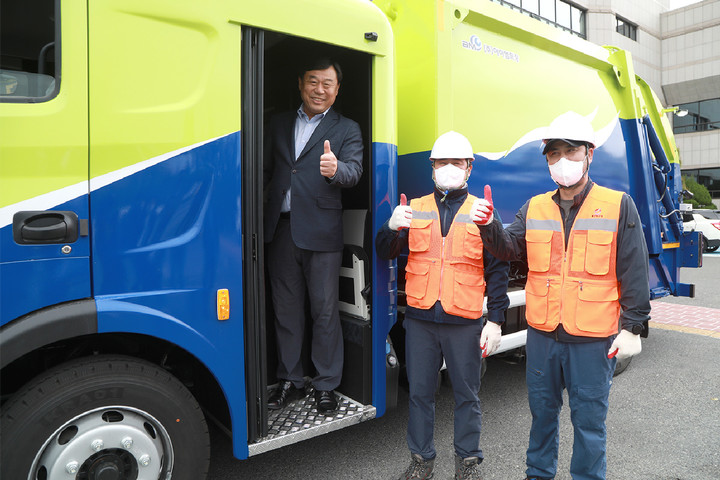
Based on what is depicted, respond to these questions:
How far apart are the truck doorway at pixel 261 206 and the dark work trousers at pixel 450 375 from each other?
0.27 m

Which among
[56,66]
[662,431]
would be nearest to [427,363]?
[662,431]

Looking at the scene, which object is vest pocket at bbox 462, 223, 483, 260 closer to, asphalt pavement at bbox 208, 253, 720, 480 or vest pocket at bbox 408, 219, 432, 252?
vest pocket at bbox 408, 219, 432, 252

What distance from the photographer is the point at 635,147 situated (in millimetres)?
4977

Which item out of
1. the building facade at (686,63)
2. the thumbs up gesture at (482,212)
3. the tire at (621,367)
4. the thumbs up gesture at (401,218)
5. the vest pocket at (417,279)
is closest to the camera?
the thumbs up gesture at (482,212)

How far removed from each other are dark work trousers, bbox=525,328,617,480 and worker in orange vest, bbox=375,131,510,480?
0.27 metres

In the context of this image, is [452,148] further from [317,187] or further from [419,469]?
[419,469]

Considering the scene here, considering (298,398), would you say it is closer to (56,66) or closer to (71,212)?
(71,212)

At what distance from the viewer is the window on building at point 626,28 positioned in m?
28.6

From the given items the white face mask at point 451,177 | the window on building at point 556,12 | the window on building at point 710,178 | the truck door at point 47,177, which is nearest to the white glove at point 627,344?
the white face mask at point 451,177

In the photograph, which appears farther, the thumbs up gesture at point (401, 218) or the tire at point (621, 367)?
the tire at point (621, 367)

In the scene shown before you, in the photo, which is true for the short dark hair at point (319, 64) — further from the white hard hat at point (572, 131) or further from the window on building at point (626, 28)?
the window on building at point (626, 28)

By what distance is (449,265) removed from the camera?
270 centimetres

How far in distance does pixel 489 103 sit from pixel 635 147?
7.22 feet

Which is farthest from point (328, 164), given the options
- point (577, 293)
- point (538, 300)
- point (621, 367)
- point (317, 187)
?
point (621, 367)
